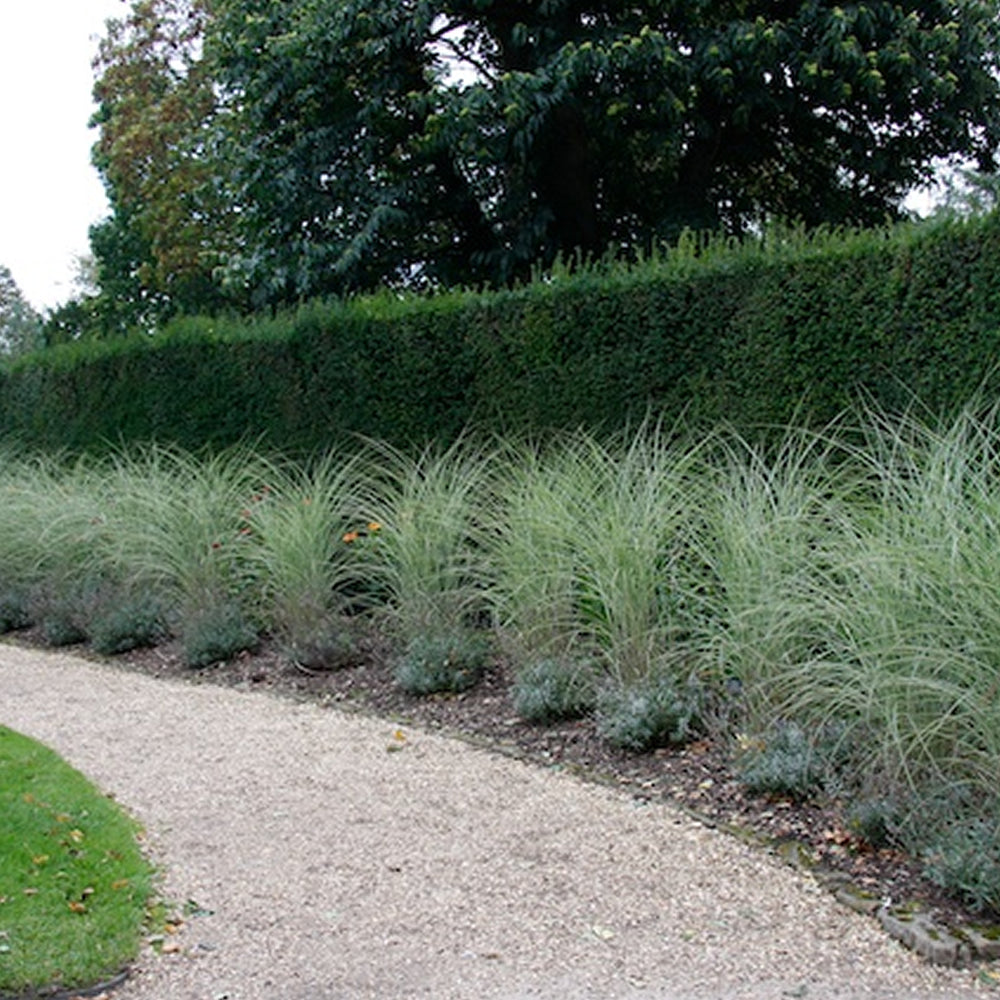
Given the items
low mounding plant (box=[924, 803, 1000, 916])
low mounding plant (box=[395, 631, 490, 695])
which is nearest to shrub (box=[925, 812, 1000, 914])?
low mounding plant (box=[924, 803, 1000, 916])

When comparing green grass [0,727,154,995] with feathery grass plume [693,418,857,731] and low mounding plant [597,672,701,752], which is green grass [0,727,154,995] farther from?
feathery grass plume [693,418,857,731]

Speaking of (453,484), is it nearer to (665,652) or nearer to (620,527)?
(620,527)

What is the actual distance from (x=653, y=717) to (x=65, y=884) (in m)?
2.36

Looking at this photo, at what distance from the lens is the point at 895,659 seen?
3906 mm

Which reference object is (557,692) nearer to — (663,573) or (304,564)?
(663,573)

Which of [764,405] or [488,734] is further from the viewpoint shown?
[764,405]

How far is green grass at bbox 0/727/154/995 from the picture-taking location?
3064mm

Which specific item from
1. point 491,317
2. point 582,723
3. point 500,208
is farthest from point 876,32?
point 582,723

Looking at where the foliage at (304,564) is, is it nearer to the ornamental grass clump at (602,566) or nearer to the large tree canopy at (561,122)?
the ornamental grass clump at (602,566)

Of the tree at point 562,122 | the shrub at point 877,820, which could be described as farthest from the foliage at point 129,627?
the tree at point 562,122

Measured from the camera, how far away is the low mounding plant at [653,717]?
484cm

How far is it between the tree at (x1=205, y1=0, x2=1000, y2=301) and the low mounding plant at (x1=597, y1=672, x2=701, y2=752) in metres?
6.95

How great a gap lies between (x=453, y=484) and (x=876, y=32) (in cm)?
728

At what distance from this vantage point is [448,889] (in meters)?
3.65
